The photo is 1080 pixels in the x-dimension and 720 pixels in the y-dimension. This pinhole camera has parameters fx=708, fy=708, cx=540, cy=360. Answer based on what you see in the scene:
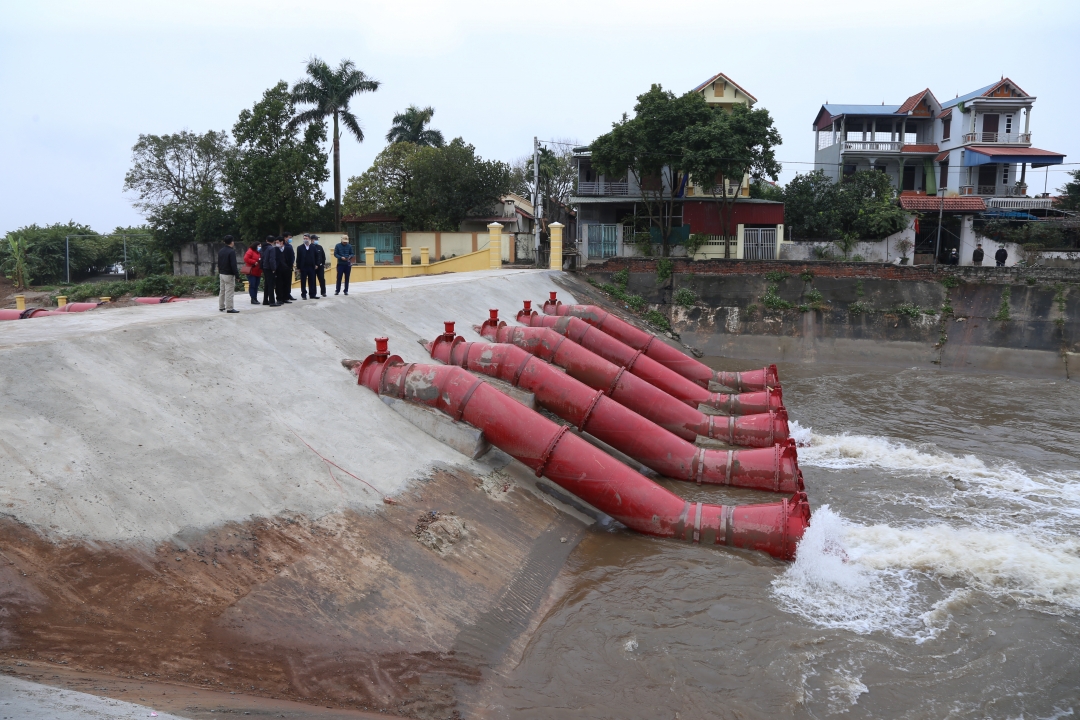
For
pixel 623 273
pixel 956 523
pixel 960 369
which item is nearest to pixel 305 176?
pixel 623 273

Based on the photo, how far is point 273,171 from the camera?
3266cm

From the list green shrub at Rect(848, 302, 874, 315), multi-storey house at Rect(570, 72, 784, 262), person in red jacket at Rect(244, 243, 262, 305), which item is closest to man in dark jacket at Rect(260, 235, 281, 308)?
person in red jacket at Rect(244, 243, 262, 305)

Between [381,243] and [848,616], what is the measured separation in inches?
1203

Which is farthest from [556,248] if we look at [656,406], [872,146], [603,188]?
[872,146]

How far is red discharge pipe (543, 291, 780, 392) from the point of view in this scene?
1642 centimetres

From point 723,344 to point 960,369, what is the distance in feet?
23.9

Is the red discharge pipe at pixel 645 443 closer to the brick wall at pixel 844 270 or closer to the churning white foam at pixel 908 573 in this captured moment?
the churning white foam at pixel 908 573

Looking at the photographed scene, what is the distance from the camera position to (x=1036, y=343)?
73.6 ft

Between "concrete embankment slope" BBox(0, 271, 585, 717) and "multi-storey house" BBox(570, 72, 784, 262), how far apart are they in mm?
21093

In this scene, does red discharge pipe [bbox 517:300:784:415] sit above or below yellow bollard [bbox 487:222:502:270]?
below

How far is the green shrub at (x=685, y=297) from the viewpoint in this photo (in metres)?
25.9

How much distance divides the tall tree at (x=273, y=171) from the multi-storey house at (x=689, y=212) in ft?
41.5

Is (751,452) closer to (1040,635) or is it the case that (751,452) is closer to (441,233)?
(1040,635)

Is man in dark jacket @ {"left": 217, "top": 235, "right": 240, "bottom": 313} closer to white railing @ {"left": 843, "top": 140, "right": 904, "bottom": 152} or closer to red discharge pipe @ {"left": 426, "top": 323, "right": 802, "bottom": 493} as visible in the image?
red discharge pipe @ {"left": 426, "top": 323, "right": 802, "bottom": 493}
